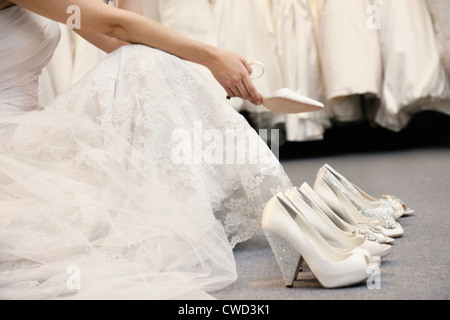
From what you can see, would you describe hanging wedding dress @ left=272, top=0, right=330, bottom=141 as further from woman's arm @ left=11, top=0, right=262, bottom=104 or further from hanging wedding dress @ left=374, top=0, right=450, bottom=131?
woman's arm @ left=11, top=0, right=262, bottom=104

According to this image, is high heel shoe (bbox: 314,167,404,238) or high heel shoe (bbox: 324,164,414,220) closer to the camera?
high heel shoe (bbox: 314,167,404,238)

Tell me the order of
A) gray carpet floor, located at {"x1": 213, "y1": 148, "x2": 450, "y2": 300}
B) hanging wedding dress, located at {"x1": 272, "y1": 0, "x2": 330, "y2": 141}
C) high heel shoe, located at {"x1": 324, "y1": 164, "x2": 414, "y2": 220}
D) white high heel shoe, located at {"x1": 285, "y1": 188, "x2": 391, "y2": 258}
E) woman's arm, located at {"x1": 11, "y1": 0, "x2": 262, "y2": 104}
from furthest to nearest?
hanging wedding dress, located at {"x1": 272, "y1": 0, "x2": 330, "y2": 141} → high heel shoe, located at {"x1": 324, "y1": 164, "x2": 414, "y2": 220} → woman's arm, located at {"x1": 11, "y1": 0, "x2": 262, "y2": 104} → white high heel shoe, located at {"x1": 285, "y1": 188, "x2": 391, "y2": 258} → gray carpet floor, located at {"x1": 213, "y1": 148, "x2": 450, "y2": 300}

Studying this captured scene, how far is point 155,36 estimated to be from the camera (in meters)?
1.09

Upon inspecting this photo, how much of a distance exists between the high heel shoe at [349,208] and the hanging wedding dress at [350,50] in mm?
1143

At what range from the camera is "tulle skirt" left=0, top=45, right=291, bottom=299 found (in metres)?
0.85

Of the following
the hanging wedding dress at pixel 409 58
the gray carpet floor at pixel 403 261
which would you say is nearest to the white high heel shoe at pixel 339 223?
the gray carpet floor at pixel 403 261

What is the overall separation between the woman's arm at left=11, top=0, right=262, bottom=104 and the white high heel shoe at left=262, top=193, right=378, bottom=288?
31 centimetres

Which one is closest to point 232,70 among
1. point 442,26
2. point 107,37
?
point 107,37

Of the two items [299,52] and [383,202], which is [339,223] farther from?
[299,52]

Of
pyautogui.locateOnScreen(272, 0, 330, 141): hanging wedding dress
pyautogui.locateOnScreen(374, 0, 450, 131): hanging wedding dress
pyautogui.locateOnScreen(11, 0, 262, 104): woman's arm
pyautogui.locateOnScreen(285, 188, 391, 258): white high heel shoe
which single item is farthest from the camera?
pyautogui.locateOnScreen(272, 0, 330, 141): hanging wedding dress

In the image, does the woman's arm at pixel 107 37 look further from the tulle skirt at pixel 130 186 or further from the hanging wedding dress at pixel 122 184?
the tulle skirt at pixel 130 186

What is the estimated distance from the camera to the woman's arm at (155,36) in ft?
3.59

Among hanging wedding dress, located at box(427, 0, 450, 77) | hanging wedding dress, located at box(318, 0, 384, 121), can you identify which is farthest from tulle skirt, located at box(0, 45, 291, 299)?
hanging wedding dress, located at box(427, 0, 450, 77)

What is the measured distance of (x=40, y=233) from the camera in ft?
2.95
